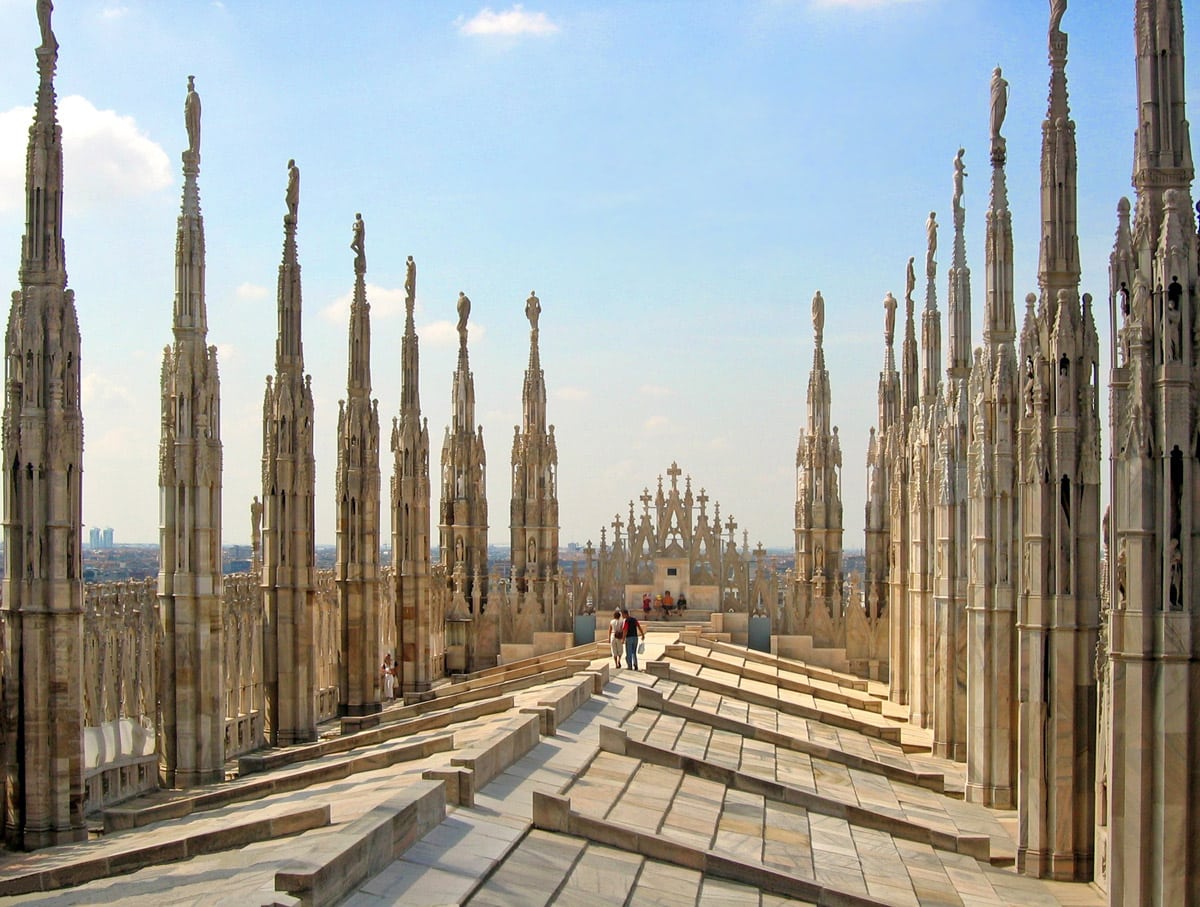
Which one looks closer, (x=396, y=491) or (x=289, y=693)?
(x=289, y=693)

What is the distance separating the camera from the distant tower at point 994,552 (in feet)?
62.4

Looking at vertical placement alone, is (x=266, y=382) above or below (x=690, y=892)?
above

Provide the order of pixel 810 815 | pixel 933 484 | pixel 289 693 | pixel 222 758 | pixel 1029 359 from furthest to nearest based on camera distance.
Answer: pixel 933 484
pixel 289 693
pixel 222 758
pixel 810 815
pixel 1029 359

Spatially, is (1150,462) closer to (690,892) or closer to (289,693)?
(690,892)

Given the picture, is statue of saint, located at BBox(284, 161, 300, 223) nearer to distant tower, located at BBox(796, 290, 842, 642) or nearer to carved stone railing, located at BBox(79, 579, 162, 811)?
carved stone railing, located at BBox(79, 579, 162, 811)

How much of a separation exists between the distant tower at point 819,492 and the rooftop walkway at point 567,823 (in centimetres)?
1441

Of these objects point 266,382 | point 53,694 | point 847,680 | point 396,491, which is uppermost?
point 266,382

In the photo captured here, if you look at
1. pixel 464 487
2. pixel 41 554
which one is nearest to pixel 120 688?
pixel 41 554

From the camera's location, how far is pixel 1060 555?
50.4 ft

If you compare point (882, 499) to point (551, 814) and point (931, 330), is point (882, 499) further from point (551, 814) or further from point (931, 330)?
point (551, 814)

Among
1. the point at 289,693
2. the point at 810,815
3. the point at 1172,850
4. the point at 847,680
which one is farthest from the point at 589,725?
the point at 847,680

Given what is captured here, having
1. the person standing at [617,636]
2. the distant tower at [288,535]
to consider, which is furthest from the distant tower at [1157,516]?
the distant tower at [288,535]

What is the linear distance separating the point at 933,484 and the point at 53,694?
16.5 meters

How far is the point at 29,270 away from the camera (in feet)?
54.7
